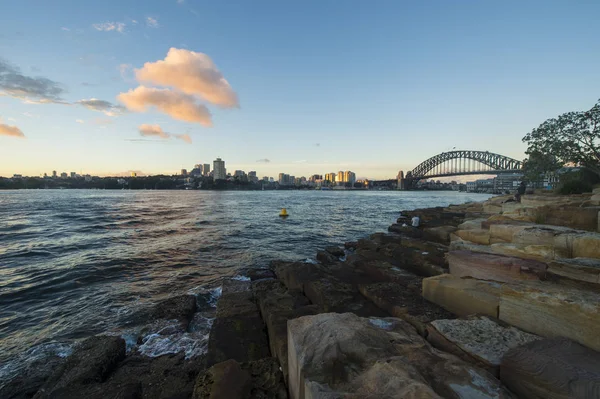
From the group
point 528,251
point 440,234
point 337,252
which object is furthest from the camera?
point 337,252

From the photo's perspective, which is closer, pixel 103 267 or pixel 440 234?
pixel 103 267

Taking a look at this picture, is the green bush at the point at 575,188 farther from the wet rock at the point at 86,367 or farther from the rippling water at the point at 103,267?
the wet rock at the point at 86,367

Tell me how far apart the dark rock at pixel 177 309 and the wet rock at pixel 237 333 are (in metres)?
1.06

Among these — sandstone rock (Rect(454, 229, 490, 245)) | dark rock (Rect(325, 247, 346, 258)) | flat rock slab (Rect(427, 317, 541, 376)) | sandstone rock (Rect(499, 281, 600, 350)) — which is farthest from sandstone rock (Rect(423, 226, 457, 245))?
flat rock slab (Rect(427, 317, 541, 376))

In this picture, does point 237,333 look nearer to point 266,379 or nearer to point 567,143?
point 266,379

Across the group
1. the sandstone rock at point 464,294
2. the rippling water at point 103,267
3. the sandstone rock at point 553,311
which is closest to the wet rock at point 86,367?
the rippling water at point 103,267

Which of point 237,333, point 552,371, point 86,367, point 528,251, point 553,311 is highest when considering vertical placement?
point 528,251

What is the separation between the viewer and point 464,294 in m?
3.81

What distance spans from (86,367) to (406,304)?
510 cm

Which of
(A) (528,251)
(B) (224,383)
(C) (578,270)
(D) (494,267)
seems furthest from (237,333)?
(A) (528,251)

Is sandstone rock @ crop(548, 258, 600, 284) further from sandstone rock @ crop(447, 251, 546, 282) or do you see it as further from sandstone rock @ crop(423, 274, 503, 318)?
sandstone rock @ crop(423, 274, 503, 318)

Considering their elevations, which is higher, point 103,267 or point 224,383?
point 224,383

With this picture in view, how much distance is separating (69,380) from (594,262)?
7744mm

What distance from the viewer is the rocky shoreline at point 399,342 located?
6.78ft
